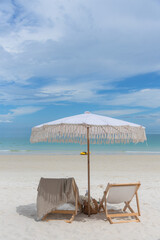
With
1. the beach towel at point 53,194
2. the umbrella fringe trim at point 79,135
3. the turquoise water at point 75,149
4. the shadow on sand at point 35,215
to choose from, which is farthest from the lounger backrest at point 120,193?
the turquoise water at point 75,149

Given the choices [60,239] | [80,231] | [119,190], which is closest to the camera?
[60,239]

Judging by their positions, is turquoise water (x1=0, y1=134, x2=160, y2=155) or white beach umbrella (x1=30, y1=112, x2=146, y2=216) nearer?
white beach umbrella (x1=30, y1=112, x2=146, y2=216)

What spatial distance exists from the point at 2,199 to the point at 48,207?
77.5 inches

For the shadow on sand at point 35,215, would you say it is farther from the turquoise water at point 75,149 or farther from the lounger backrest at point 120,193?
the turquoise water at point 75,149

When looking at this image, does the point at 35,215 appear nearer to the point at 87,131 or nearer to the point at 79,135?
the point at 79,135

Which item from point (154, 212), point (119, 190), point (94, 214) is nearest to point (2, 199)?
point (94, 214)

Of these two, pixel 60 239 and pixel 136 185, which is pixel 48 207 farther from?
pixel 136 185

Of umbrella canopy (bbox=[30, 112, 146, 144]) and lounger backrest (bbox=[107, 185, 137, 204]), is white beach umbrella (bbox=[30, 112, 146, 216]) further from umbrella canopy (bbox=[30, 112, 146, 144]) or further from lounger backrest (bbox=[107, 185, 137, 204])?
lounger backrest (bbox=[107, 185, 137, 204])

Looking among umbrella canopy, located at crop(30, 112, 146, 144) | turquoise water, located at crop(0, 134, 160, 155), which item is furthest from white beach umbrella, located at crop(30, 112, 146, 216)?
turquoise water, located at crop(0, 134, 160, 155)

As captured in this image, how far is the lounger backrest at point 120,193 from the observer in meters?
4.59

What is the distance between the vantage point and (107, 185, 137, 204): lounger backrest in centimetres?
459

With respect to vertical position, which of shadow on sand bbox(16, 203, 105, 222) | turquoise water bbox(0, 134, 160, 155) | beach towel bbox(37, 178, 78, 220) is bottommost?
shadow on sand bbox(16, 203, 105, 222)

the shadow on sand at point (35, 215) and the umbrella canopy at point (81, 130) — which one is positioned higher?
the umbrella canopy at point (81, 130)

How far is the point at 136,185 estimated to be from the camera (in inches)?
183
